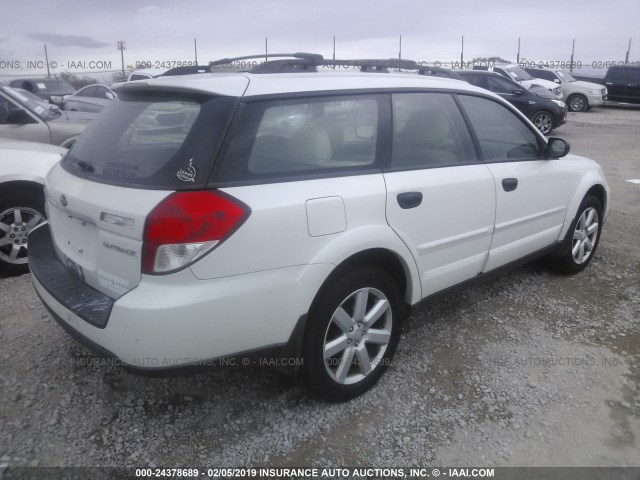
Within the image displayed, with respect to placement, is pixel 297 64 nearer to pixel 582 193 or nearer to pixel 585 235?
pixel 582 193

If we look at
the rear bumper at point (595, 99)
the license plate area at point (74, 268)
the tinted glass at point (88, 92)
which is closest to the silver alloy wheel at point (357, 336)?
the license plate area at point (74, 268)

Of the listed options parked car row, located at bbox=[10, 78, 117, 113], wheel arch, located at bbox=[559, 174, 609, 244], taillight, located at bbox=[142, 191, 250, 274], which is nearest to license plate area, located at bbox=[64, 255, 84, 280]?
taillight, located at bbox=[142, 191, 250, 274]

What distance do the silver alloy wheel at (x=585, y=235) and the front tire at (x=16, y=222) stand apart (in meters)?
4.43

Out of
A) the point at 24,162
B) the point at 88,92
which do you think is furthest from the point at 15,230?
the point at 88,92

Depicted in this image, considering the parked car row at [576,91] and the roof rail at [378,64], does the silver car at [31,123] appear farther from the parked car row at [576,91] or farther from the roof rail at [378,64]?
the parked car row at [576,91]

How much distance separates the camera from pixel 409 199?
9.16ft

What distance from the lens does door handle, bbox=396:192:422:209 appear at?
9.02 ft

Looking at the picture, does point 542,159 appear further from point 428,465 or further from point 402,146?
point 428,465

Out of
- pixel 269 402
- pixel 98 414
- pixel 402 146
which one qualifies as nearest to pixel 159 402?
→ pixel 98 414

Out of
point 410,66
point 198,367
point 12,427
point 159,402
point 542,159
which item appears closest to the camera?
point 198,367

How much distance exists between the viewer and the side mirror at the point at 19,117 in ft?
17.6

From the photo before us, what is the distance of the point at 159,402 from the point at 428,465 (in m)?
1.40

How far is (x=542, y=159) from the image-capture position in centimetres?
387

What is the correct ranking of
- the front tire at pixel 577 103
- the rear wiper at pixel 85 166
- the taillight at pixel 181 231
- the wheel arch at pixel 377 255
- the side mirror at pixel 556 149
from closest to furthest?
the taillight at pixel 181 231, the wheel arch at pixel 377 255, the rear wiper at pixel 85 166, the side mirror at pixel 556 149, the front tire at pixel 577 103
